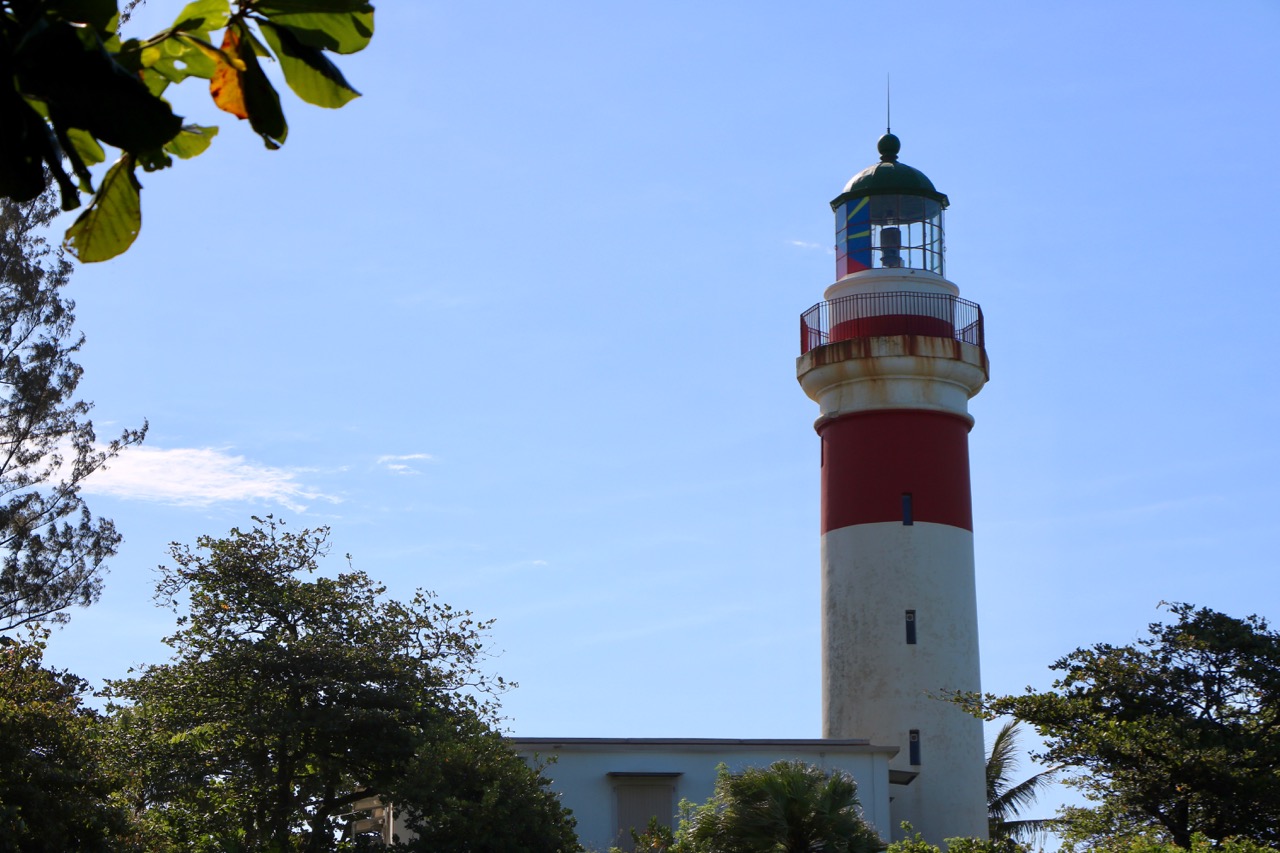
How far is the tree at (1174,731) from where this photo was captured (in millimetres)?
18281

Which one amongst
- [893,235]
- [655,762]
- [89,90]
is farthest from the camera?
[893,235]

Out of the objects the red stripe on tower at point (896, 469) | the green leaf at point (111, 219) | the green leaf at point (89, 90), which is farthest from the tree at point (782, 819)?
the green leaf at point (89, 90)

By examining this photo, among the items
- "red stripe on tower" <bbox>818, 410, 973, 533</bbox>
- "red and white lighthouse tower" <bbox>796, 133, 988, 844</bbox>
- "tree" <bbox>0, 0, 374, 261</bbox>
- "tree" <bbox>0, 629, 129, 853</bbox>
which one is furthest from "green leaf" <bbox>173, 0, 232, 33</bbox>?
"red stripe on tower" <bbox>818, 410, 973, 533</bbox>

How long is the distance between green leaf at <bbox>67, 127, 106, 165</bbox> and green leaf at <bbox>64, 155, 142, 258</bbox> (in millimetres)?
163

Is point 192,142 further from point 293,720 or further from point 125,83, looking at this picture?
point 293,720

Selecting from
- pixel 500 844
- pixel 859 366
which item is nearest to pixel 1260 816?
pixel 500 844

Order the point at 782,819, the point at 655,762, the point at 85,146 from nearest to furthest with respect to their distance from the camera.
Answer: the point at 85,146, the point at 782,819, the point at 655,762

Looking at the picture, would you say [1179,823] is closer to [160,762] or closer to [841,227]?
[160,762]

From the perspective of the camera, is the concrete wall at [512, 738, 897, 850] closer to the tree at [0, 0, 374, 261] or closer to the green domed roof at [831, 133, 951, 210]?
the green domed roof at [831, 133, 951, 210]

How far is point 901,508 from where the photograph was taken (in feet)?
90.0

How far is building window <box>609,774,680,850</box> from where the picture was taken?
24.9m

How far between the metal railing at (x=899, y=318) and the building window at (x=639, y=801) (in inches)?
334

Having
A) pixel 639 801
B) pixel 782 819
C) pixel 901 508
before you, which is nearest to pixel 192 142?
pixel 782 819

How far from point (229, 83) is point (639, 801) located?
2360 centimetres
